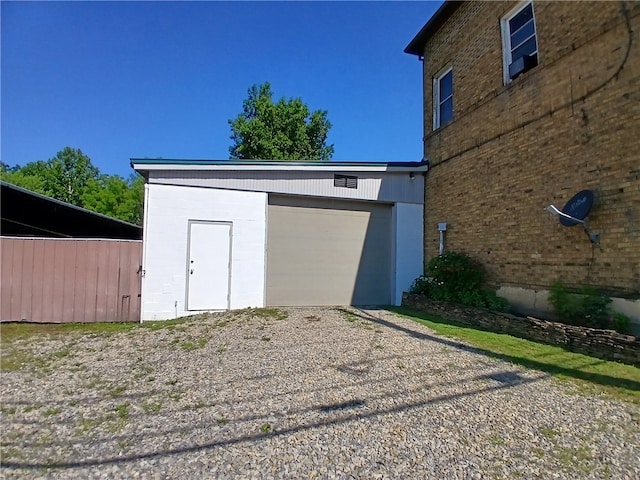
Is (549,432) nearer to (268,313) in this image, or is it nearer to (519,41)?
(268,313)

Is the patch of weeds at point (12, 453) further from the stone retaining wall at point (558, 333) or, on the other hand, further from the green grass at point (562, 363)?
the stone retaining wall at point (558, 333)

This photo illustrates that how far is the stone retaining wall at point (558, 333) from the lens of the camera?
4715 millimetres

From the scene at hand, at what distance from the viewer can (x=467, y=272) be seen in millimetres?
8281

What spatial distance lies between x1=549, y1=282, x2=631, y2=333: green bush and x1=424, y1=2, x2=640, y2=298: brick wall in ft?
0.78

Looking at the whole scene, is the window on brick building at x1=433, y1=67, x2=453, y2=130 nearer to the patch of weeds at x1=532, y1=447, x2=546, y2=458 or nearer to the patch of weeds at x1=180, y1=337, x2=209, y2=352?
the patch of weeds at x1=180, y1=337, x2=209, y2=352

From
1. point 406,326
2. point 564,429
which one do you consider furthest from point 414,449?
point 406,326

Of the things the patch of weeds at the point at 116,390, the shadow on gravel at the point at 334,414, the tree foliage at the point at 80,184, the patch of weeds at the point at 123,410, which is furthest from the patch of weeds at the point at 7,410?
the tree foliage at the point at 80,184

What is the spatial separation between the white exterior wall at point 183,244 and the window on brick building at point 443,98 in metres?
5.68

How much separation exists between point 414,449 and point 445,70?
10296 millimetres

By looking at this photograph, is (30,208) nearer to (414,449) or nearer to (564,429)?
(414,449)

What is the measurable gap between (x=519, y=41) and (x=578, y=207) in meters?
4.34

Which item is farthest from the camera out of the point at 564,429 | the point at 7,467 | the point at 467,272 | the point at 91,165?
the point at 91,165

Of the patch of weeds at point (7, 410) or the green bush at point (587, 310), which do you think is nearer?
the patch of weeds at point (7, 410)

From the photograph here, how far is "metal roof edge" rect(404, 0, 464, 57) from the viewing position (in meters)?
9.78
